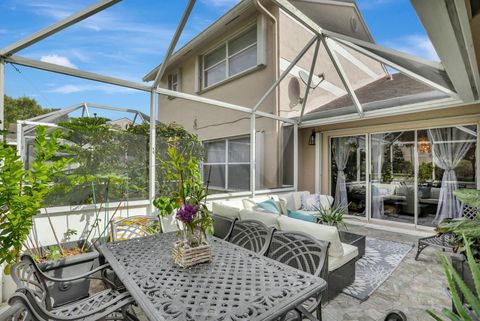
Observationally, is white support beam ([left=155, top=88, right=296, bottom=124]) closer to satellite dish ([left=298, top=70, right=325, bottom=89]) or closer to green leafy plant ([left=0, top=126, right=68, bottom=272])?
satellite dish ([left=298, top=70, right=325, bottom=89])

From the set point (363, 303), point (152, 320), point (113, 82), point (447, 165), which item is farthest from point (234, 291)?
point (447, 165)

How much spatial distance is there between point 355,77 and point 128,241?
8.11 m

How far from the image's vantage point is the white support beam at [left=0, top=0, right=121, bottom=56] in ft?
8.59

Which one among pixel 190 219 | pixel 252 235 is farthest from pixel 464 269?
pixel 190 219

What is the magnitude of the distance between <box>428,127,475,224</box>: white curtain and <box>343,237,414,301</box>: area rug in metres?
1.41

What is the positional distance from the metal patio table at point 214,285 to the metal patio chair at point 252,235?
34cm

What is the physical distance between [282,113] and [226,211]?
360cm

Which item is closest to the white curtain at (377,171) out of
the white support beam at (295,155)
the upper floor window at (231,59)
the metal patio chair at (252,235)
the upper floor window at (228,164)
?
the white support beam at (295,155)

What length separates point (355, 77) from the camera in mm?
7859

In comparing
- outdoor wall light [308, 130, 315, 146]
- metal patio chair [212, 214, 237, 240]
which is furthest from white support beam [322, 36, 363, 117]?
metal patio chair [212, 214, 237, 240]

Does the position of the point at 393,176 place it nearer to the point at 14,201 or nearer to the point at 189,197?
the point at 189,197

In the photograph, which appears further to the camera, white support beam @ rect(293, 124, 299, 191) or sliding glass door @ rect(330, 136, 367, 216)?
white support beam @ rect(293, 124, 299, 191)

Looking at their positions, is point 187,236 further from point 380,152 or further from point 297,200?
point 380,152

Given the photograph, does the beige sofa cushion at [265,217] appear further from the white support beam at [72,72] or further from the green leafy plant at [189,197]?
the white support beam at [72,72]
